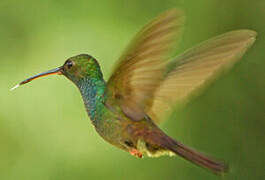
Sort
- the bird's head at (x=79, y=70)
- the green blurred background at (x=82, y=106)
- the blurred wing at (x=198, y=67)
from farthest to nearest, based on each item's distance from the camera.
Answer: the green blurred background at (x=82, y=106) → the bird's head at (x=79, y=70) → the blurred wing at (x=198, y=67)

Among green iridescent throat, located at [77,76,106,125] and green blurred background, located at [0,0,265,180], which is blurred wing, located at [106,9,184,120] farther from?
green blurred background, located at [0,0,265,180]

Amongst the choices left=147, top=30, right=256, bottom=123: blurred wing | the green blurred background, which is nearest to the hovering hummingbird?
left=147, top=30, right=256, bottom=123: blurred wing

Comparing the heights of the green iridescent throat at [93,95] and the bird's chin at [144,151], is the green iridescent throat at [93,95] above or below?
above

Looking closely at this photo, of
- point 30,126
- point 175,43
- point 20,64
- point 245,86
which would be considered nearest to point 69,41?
point 20,64

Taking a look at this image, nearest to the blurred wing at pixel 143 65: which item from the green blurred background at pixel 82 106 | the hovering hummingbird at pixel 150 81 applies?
the hovering hummingbird at pixel 150 81

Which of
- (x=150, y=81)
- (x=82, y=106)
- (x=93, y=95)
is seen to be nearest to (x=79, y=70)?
(x=93, y=95)

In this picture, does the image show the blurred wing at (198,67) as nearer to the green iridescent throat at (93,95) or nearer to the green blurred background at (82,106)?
the green iridescent throat at (93,95)

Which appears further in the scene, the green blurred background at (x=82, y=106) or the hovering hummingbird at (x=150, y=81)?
the green blurred background at (x=82, y=106)
